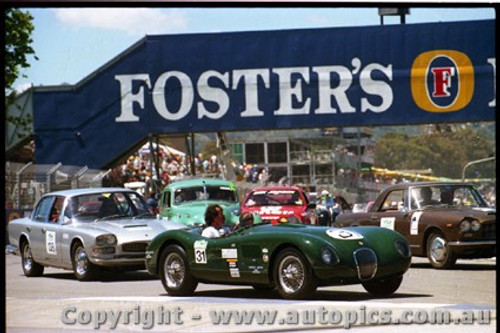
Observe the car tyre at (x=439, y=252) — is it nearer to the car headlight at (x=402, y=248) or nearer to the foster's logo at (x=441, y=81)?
→ the car headlight at (x=402, y=248)

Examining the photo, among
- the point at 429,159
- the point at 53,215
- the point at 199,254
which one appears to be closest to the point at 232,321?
the point at 199,254

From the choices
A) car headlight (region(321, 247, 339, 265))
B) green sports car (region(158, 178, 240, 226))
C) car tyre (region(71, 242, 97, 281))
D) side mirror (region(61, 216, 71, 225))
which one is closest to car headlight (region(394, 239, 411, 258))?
car headlight (region(321, 247, 339, 265))

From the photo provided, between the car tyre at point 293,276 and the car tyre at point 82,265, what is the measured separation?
4093 mm

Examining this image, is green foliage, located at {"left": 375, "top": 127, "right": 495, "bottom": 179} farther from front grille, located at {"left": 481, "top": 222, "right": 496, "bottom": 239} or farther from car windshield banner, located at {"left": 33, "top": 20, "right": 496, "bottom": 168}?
front grille, located at {"left": 481, "top": 222, "right": 496, "bottom": 239}

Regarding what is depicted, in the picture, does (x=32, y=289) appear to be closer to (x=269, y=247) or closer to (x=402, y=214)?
(x=269, y=247)

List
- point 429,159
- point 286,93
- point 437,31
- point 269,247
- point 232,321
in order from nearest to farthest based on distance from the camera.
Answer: point 232,321
point 269,247
point 429,159
point 437,31
point 286,93

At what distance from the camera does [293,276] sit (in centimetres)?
1009

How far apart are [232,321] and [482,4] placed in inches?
138

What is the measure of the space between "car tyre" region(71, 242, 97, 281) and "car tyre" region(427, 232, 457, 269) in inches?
173

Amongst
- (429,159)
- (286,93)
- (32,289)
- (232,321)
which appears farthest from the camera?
(286,93)

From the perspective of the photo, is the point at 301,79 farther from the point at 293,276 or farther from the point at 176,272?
the point at 293,276

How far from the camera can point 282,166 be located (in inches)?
1348

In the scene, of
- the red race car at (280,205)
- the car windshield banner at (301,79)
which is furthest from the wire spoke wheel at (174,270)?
the car windshield banner at (301,79)

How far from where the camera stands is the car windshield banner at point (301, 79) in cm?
2573
